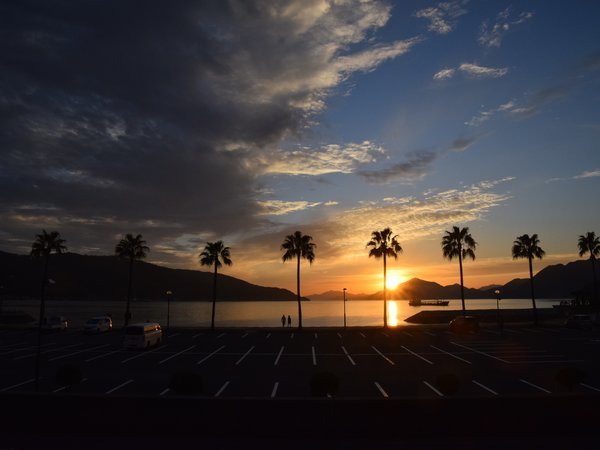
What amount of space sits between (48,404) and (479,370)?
25.4 metres

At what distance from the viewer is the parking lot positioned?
2256 cm

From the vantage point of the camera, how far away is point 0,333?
5028 centimetres

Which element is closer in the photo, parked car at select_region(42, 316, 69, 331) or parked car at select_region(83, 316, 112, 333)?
parked car at select_region(83, 316, 112, 333)

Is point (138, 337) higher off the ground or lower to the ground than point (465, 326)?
lower

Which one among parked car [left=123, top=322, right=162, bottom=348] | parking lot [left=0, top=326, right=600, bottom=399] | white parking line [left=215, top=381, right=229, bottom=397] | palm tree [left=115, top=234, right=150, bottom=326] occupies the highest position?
palm tree [left=115, top=234, right=150, bottom=326]

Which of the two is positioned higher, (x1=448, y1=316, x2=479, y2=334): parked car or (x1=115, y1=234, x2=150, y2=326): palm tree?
(x1=115, y1=234, x2=150, y2=326): palm tree

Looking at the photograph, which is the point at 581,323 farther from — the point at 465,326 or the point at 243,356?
the point at 243,356

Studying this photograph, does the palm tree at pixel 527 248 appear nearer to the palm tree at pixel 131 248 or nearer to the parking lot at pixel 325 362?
the parking lot at pixel 325 362

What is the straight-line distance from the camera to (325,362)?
3203cm

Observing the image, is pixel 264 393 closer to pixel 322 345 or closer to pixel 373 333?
pixel 322 345

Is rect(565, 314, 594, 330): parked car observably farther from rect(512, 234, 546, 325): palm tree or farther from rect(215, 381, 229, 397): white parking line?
rect(215, 381, 229, 397): white parking line

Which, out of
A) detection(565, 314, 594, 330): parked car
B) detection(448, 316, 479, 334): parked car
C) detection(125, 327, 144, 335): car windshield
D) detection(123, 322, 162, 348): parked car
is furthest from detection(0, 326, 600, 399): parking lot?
detection(565, 314, 594, 330): parked car

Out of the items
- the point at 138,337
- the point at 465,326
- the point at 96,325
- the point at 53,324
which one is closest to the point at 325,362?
the point at 138,337

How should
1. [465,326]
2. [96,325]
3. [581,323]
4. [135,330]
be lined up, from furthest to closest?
[581,323] < [465,326] < [96,325] < [135,330]
